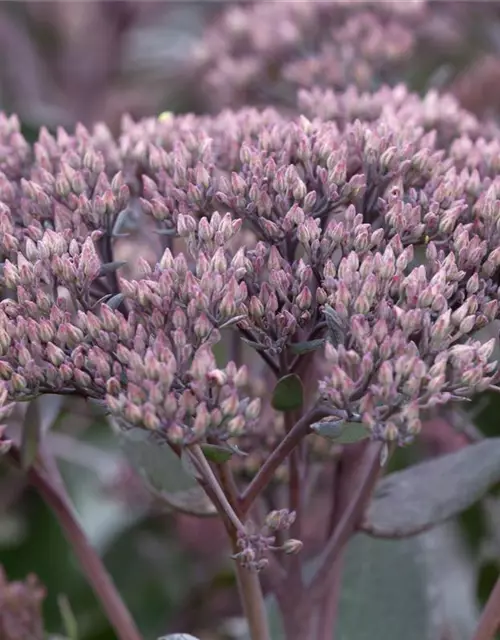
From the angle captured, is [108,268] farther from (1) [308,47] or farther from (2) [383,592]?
(1) [308,47]

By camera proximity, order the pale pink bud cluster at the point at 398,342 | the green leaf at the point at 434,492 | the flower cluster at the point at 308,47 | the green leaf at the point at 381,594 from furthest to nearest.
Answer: the flower cluster at the point at 308,47 < the green leaf at the point at 381,594 < the green leaf at the point at 434,492 < the pale pink bud cluster at the point at 398,342

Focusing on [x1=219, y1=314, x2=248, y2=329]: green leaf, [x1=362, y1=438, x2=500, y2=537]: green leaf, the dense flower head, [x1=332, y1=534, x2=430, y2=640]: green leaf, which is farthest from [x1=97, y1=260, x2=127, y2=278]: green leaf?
[x1=332, y1=534, x2=430, y2=640]: green leaf

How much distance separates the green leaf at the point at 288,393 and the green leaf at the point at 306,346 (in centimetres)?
2

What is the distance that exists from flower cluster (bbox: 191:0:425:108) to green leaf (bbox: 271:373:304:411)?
24.1 inches

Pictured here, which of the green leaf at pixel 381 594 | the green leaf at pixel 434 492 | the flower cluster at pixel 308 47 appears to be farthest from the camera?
the flower cluster at pixel 308 47

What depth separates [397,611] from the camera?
922 mm

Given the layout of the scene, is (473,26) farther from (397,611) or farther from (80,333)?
(80,333)

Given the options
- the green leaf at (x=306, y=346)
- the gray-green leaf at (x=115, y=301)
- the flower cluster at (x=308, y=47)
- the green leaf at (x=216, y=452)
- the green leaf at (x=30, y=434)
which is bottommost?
the green leaf at (x=216, y=452)

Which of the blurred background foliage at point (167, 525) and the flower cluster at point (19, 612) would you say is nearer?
the flower cluster at point (19, 612)

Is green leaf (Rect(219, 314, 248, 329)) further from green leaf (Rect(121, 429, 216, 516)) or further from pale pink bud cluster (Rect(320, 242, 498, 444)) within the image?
green leaf (Rect(121, 429, 216, 516))

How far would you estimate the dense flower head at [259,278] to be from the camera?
1.80 ft

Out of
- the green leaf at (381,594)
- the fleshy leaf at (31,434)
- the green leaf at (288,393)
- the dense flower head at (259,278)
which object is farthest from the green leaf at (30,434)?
the green leaf at (381,594)

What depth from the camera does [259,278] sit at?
0.64 metres

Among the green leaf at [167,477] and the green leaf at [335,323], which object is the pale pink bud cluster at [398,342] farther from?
the green leaf at [167,477]
